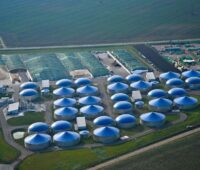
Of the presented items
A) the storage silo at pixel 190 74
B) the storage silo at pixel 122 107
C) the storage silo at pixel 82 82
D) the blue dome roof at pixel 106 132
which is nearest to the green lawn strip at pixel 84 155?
the blue dome roof at pixel 106 132

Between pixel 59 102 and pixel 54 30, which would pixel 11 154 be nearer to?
pixel 59 102

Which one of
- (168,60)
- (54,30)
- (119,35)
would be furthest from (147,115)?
(54,30)

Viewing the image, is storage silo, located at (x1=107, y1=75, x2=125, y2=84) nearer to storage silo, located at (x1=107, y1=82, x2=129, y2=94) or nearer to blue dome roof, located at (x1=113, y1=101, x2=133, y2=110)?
storage silo, located at (x1=107, y1=82, x2=129, y2=94)

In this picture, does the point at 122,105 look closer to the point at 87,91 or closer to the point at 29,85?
→ the point at 87,91

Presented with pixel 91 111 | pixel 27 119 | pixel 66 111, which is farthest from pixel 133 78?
pixel 27 119

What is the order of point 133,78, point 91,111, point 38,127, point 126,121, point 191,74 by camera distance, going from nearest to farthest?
1. point 38,127
2. point 126,121
3. point 91,111
4. point 133,78
5. point 191,74

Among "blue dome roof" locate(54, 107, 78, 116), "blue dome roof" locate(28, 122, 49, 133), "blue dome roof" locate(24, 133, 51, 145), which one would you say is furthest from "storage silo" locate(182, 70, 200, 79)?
"blue dome roof" locate(24, 133, 51, 145)

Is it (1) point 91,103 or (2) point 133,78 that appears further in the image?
(2) point 133,78
